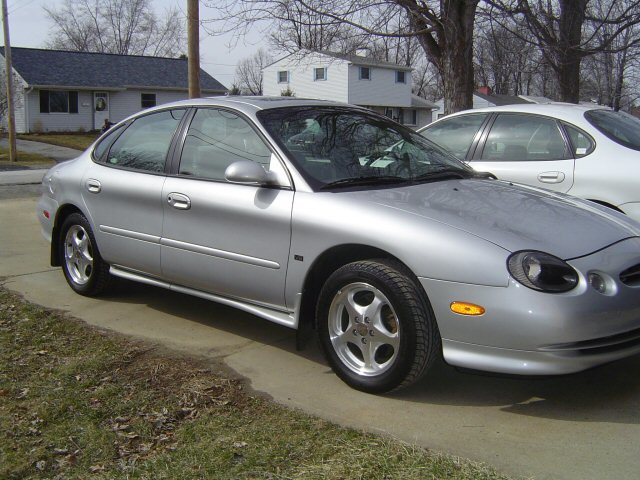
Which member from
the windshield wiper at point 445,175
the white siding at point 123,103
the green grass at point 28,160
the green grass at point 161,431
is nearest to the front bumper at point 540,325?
the green grass at point 161,431

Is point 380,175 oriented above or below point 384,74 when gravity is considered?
below

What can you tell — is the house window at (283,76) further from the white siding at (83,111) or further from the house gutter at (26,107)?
the house gutter at (26,107)

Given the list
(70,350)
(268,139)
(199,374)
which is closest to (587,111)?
(268,139)

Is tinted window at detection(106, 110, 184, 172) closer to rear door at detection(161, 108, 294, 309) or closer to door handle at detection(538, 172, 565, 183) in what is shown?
rear door at detection(161, 108, 294, 309)

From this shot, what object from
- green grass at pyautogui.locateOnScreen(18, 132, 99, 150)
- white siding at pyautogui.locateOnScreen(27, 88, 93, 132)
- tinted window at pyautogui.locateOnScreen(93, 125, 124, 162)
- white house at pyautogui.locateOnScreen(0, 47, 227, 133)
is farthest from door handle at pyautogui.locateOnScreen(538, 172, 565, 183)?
white siding at pyautogui.locateOnScreen(27, 88, 93, 132)

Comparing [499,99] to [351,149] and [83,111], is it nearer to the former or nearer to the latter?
[83,111]

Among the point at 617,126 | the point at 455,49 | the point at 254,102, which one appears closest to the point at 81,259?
the point at 254,102

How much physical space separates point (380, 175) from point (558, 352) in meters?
1.57

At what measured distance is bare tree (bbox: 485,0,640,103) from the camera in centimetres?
1193

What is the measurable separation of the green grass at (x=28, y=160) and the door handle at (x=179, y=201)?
A: 69.9 ft

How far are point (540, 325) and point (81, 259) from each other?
12.6 ft

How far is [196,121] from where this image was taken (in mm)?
4957

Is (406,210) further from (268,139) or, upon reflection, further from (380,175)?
(268,139)

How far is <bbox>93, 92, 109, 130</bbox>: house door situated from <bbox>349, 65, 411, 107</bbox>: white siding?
51.3 feet
